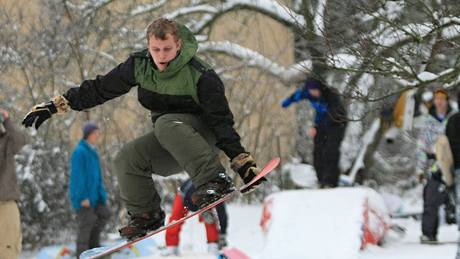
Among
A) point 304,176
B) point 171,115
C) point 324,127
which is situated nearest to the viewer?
point 171,115

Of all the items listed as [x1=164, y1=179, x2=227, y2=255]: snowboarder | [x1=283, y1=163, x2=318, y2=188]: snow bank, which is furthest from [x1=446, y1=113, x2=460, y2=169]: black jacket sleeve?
[x1=283, y1=163, x2=318, y2=188]: snow bank

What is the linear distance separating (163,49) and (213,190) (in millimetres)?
926

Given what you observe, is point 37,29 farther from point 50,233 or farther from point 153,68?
point 153,68

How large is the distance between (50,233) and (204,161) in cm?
605

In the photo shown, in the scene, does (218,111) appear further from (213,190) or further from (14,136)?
(14,136)

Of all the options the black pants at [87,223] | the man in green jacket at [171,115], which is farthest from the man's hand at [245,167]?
the black pants at [87,223]

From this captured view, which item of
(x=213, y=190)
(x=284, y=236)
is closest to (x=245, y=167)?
(x=213, y=190)

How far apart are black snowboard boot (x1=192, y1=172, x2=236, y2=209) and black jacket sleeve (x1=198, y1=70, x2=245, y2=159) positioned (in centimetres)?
19

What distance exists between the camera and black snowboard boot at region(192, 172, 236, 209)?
5.98 meters

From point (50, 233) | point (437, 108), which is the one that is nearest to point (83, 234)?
point (50, 233)

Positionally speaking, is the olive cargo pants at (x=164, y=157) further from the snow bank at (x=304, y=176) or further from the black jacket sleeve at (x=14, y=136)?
the snow bank at (x=304, y=176)

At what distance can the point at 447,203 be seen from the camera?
11453 millimetres

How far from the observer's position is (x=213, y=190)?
5977 millimetres

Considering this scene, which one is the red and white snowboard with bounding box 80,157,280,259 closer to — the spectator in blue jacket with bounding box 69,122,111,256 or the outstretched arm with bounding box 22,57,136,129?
the outstretched arm with bounding box 22,57,136,129
